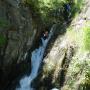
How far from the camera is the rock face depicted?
625 inches

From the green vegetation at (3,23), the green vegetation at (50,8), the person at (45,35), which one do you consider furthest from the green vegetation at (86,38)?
the green vegetation at (3,23)

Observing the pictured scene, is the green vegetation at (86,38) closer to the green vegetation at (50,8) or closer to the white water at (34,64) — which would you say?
the white water at (34,64)

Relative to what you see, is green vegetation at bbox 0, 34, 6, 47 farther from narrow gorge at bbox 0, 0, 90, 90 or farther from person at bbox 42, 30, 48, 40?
person at bbox 42, 30, 48, 40

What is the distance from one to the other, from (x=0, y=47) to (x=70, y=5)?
167 inches

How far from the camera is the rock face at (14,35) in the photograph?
15883mm

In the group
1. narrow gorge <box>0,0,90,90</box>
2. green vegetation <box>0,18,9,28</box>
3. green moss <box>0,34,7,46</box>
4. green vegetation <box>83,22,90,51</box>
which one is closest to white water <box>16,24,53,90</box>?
narrow gorge <box>0,0,90,90</box>

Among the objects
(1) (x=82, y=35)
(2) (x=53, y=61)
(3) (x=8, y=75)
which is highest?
(1) (x=82, y=35)

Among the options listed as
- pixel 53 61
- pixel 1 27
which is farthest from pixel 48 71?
pixel 1 27

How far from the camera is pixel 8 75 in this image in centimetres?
1669

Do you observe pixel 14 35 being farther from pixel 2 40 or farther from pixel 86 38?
pixel 86 38

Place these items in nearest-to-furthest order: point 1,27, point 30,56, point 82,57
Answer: point 82,57 → point 1,27 → point 30,56

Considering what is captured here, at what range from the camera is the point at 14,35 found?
1603 centimetres

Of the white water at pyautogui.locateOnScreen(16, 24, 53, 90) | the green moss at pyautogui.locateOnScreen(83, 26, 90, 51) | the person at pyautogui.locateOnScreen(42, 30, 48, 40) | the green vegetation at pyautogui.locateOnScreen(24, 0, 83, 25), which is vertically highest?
the green vegetation at pyautogui.locateOnScreen(24, 0, 83, 25)

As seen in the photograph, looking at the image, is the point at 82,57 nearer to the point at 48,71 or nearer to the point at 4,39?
the point at 48,71
